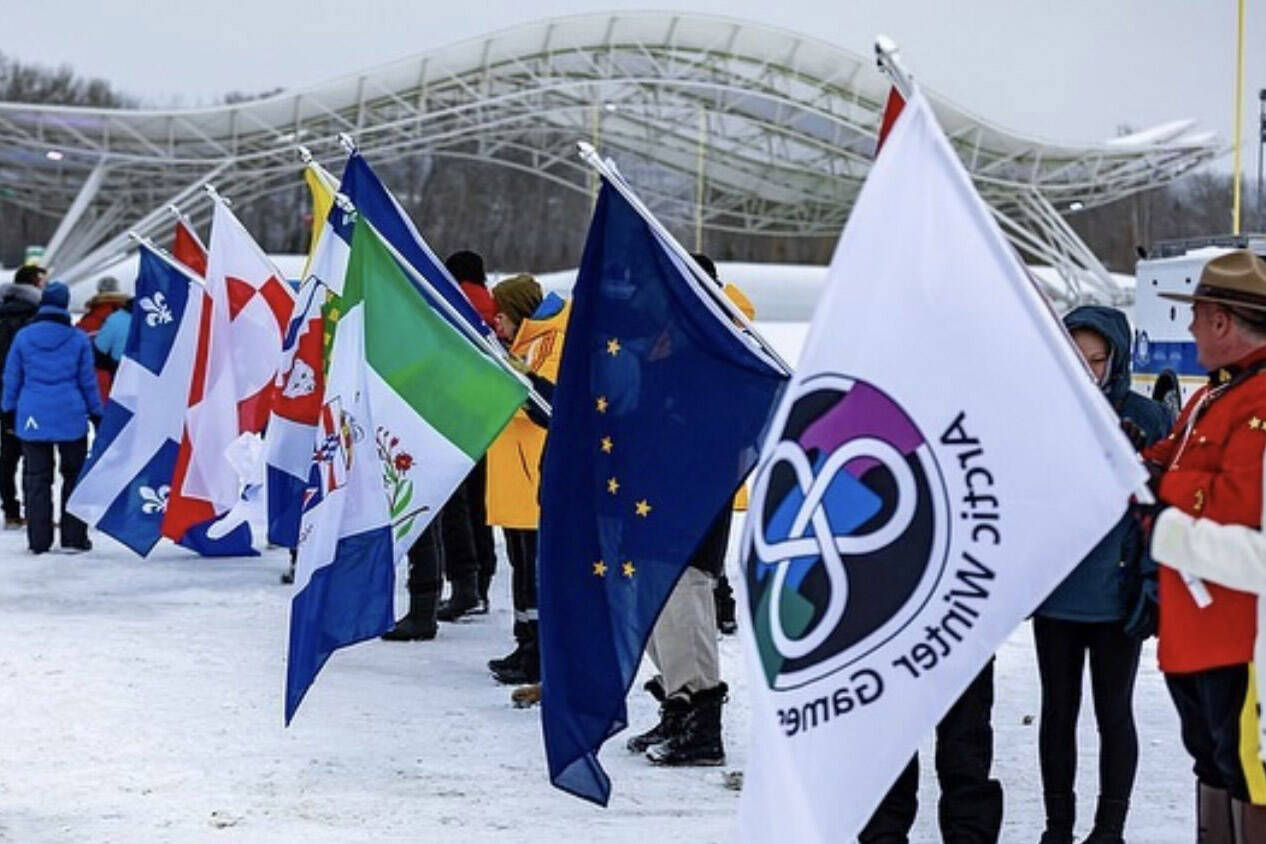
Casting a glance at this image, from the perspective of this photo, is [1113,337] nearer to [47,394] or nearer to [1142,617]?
[1142,617]

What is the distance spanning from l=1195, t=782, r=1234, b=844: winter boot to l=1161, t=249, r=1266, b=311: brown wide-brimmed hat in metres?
1.31

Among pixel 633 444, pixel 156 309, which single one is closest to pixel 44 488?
pixel 156 309

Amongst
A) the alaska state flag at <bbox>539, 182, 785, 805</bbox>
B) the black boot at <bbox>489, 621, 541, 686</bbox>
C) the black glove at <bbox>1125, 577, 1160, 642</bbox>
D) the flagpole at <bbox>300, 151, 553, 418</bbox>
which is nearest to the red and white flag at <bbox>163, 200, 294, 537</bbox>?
the black boot at <bbox>489, 621, 541, 686</bbox>

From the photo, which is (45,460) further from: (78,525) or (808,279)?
(808,279)

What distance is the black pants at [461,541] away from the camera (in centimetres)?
949

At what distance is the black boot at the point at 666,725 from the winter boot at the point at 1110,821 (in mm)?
1731

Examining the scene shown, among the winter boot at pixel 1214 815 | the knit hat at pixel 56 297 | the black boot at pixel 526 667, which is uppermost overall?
the knit hat at pixel 56 297

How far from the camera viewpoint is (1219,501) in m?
4.15

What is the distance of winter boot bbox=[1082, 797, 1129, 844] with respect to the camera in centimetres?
550

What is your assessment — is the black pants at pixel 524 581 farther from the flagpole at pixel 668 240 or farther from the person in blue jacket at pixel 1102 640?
the person in blue jacket at pixel 1102 640

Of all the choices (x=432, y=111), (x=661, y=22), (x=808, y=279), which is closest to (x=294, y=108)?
(x=432, y=111)

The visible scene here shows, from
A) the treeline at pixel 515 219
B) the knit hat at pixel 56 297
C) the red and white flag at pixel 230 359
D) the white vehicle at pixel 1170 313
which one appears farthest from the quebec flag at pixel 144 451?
the treeline at pixel 515 219

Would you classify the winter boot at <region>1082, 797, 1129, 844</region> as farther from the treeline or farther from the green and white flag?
the treeline

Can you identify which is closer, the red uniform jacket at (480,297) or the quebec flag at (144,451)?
the red uniform jacket at (480,297)
